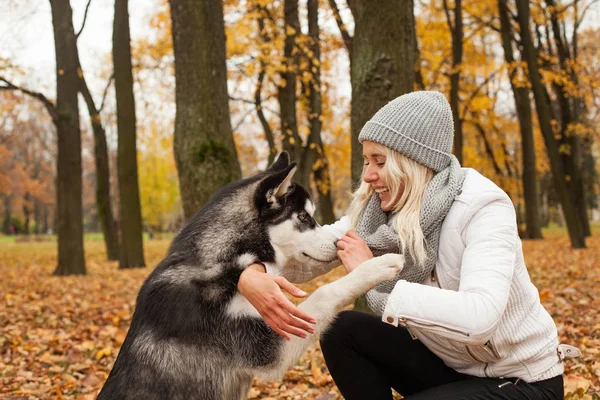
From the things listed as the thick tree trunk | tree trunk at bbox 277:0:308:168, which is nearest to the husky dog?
the thick tree trunk

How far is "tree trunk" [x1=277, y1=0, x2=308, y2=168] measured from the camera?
51.6 ft

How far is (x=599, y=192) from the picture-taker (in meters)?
51.8

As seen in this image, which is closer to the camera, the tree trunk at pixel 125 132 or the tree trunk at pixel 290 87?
the tree trunk at pixel 125 132

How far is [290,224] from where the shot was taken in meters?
3.50

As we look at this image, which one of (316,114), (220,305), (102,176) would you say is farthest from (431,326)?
(102,176)

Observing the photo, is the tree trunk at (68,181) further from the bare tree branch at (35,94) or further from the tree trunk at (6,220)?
the tree trunk at (6,220)

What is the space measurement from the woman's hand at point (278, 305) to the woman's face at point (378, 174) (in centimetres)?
83

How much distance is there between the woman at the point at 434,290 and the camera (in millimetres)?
2574

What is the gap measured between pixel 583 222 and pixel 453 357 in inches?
841

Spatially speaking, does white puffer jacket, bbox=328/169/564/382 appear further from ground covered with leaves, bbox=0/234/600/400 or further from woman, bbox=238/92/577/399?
ground covered with leaves, bbox=0/234/600/400

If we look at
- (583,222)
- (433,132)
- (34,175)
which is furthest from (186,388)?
(34,175)

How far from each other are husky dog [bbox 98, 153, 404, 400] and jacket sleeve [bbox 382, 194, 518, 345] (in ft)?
1.06

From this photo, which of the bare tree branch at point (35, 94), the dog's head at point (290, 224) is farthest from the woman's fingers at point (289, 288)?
the bare tree branch at point (35, 94)

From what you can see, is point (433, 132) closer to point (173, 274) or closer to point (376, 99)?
point (173, 274)
